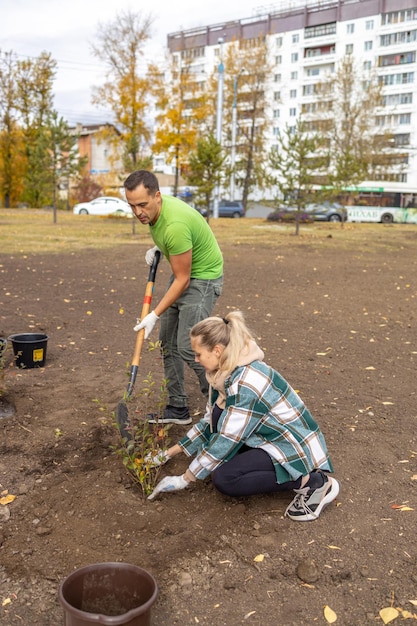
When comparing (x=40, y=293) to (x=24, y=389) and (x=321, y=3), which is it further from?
(x=321, y=3)

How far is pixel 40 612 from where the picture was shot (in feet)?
8.42

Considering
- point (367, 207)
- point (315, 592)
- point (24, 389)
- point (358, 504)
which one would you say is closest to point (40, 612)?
point (315, 592)

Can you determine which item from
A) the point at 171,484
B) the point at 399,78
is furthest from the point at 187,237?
the point at 399,78

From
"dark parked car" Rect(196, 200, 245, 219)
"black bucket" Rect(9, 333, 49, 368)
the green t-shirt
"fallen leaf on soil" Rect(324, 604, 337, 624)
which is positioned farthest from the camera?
"dark parked car" Rect(196, 200, 245, 219)

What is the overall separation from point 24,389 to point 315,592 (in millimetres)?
3097

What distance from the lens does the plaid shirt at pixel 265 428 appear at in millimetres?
3123

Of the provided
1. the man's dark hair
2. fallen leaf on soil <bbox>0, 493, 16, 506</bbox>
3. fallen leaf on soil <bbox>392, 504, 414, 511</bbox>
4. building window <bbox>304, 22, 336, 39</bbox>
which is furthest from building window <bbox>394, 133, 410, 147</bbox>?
fallen leaf on soil <bbox>0, 493, 16, 506</bbox>

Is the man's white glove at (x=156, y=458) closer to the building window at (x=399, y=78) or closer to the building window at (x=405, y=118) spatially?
the building window at (x=405, y=118)

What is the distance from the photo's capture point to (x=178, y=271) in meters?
3.98

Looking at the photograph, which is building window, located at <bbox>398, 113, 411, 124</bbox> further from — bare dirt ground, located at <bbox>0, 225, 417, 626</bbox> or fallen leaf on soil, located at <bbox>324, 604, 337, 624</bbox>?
fallen leaf on soil, located at <bbox>324, 604, 337, 624</bbox>

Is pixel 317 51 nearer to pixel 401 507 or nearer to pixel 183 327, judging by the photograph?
pixel 183 327

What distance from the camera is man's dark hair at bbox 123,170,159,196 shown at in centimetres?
373

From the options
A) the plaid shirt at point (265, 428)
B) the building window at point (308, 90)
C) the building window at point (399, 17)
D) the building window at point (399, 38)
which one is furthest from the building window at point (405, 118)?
the plaid shirt at point (265, 428)

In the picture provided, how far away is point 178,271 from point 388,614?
2257 millimetres
